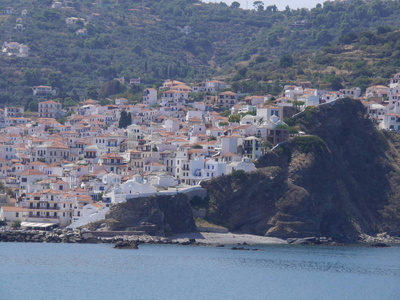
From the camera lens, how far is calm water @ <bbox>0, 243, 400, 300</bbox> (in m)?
59.5

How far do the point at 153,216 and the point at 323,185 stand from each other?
1903cm

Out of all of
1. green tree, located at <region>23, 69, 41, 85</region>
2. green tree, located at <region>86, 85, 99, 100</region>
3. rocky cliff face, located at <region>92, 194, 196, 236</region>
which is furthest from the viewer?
green tree, located at <region>23, 69, 41, 85</region>

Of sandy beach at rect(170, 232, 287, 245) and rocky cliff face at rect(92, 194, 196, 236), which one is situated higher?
rocky cliff face at rect(92, 194, 196, 236)

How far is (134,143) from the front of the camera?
10838 cm

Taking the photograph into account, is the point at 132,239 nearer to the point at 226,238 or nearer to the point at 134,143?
the point at 226,238

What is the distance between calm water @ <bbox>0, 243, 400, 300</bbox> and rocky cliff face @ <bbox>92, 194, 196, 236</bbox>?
364 cm

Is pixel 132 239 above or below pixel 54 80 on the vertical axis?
below

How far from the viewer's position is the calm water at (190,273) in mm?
59469

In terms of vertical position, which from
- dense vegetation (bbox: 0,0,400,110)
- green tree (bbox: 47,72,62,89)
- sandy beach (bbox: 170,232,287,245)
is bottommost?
sandy beach (bbox: 170,232,287,245)

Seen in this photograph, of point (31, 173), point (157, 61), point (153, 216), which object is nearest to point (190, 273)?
point (153, 216)

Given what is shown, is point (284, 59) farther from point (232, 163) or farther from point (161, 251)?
point (161, 251)

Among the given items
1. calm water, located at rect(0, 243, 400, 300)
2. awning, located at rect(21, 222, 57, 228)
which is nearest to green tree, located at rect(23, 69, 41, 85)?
awning, located at rect(21, 222, 57, 228)

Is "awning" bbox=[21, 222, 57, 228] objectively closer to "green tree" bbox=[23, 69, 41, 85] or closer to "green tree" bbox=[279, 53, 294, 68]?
"green tree" bbox=[279, 53, 294, 68]

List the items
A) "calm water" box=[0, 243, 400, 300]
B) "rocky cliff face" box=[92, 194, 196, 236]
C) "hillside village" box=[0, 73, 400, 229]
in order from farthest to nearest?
"hillside village" box=[0, 73, 400, 229]
"rocky cliff face" box=[92, 194, 196, 236]
"calm water" box=[0, 243, 400, 300]
